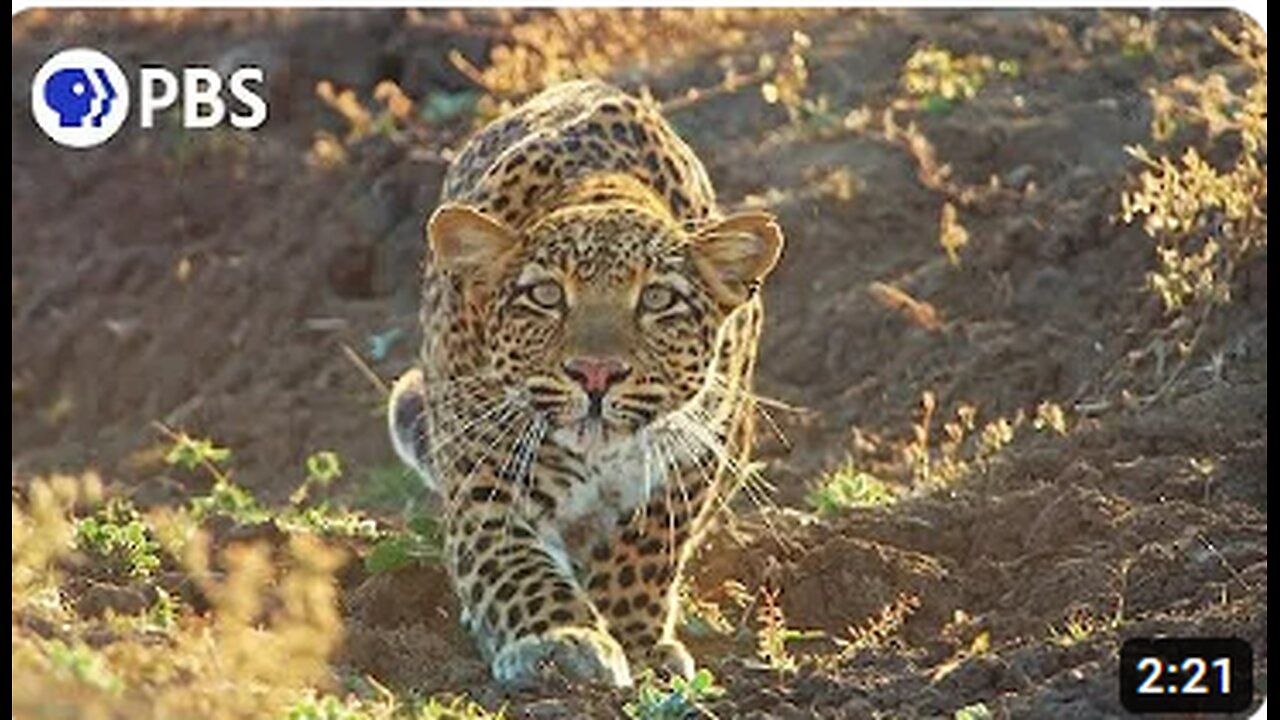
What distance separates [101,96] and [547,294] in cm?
100

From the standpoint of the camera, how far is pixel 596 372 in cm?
879

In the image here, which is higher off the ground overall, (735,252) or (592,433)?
(735,252)

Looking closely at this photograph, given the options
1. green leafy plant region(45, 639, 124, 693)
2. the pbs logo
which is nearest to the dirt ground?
the pbs logo

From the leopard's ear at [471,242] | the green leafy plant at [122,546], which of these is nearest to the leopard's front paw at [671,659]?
the leopard's ear at [471,242]

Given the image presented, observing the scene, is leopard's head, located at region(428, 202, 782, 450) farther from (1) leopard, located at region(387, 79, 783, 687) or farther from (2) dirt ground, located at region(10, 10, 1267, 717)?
(2) dirt ground, located at region(10, 10, 1267, 717)

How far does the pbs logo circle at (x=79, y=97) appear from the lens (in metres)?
8.77

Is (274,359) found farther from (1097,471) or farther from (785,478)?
(1097,471)

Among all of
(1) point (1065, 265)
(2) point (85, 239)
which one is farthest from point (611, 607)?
(2) point (85, 239)

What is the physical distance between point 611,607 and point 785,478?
6.21 ft

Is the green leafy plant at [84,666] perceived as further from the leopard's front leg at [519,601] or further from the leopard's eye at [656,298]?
the leopard's eye at [656,298]

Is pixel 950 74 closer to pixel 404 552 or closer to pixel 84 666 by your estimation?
pixel 404 552

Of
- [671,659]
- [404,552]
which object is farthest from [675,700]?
[404,552]

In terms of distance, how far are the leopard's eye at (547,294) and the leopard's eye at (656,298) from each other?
172mm
